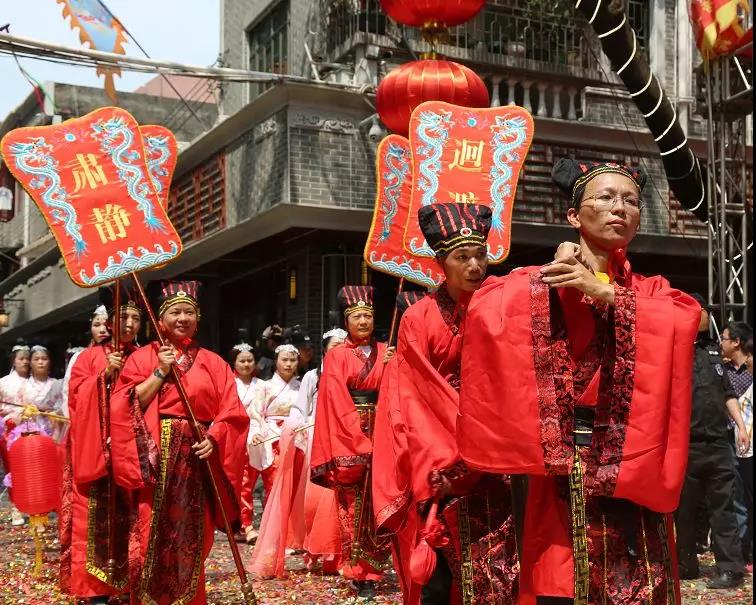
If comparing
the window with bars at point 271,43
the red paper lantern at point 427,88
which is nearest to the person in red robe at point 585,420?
the red paper lantern at point 427,88

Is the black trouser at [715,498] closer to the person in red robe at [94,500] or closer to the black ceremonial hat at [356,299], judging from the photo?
the black ceremonial hat at [356,299]

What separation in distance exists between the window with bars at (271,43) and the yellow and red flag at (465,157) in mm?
7697

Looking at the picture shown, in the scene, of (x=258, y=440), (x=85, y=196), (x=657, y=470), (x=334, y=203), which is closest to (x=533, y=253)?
(x=334, y=203)

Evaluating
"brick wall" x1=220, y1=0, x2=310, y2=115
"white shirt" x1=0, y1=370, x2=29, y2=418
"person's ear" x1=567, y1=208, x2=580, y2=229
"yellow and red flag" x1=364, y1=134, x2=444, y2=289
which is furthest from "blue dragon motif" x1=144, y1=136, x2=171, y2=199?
"brick wall" x1=220, y1=0, x2=310, y2=115

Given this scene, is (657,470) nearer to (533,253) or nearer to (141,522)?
(141,522)

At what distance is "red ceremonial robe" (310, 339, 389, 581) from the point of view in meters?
6.98

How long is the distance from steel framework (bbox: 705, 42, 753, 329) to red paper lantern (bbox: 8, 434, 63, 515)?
5.97 metres

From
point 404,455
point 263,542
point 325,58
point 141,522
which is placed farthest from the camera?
point 325,58

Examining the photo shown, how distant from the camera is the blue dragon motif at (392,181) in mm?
6762

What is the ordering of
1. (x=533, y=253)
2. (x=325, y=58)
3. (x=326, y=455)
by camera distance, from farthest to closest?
1. (x=533, y=253)
2. (x=325, y=58)
3. (x=326, y=455)

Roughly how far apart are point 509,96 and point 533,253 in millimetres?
2247

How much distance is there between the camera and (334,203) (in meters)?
11.8

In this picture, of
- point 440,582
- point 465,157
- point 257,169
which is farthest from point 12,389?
point 440,582

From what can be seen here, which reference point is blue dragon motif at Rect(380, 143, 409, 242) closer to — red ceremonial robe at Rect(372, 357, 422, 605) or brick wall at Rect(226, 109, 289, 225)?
red ceremonial robe at Rect(372, 357, 422, 605)
